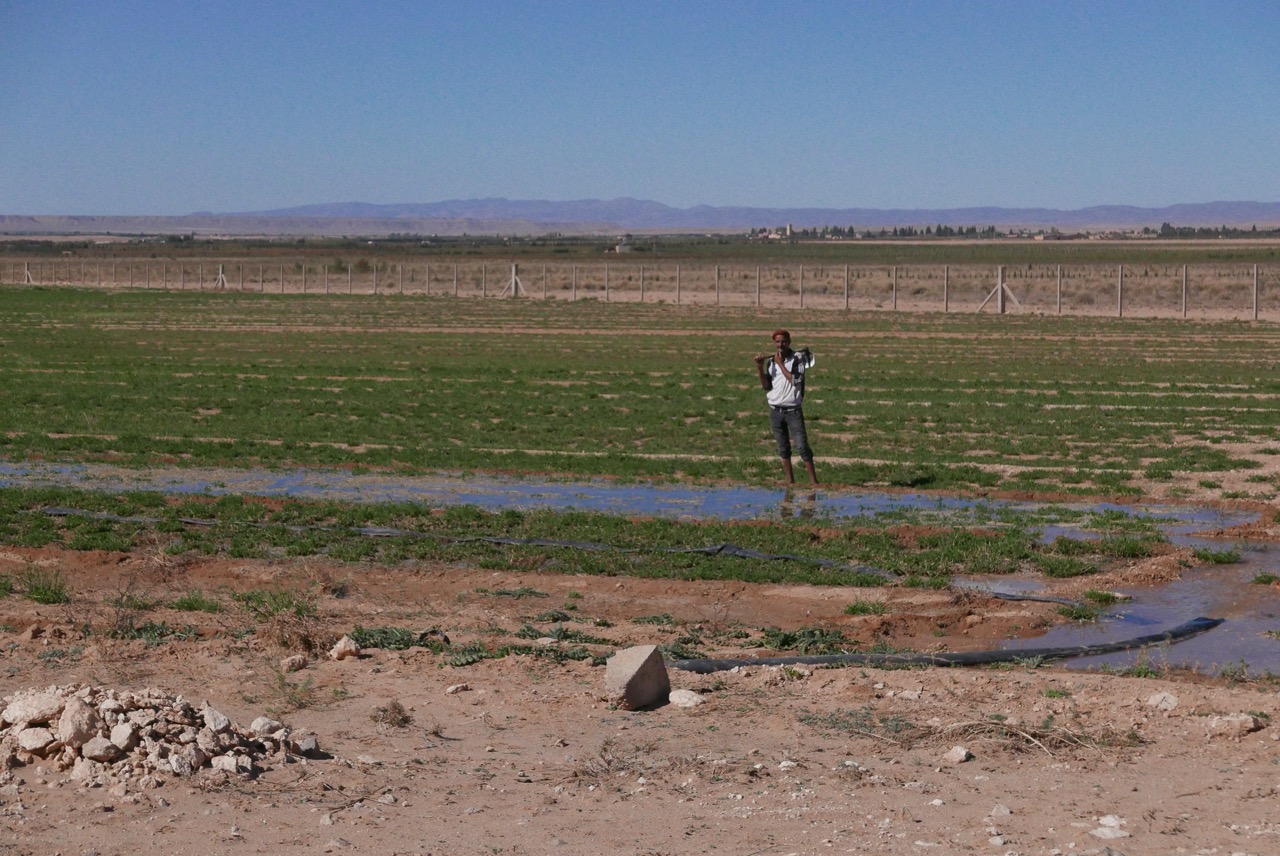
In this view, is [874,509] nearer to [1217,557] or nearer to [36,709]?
[1217,557]

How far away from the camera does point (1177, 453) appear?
21.4 m

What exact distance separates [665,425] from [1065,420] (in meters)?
6.55

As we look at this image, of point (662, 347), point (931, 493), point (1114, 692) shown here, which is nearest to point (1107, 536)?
point (931, 493)

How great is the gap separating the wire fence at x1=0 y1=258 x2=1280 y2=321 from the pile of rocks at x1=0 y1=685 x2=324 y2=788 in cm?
5115

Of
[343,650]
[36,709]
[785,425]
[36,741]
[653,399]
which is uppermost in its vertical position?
[785,425]

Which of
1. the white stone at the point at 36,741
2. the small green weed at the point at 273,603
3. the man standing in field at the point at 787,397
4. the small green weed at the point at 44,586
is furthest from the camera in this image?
the man standing in field at the point at 787,397

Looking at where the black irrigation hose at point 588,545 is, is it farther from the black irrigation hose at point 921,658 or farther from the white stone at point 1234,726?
the white stone at point 1234,726

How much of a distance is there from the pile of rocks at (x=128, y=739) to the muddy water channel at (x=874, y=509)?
5.89m

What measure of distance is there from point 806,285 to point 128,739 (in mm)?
86086

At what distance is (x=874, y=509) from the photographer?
1722 centimetres

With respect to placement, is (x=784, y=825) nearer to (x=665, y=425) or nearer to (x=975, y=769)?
(x=975, y=769)

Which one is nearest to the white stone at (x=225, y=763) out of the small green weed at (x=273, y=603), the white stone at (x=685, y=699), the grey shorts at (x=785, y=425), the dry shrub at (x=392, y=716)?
the dry shrub at (x=392, y=716)

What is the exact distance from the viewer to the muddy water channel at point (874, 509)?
1173cm

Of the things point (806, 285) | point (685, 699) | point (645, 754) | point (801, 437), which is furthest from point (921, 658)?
point (806, 285)
